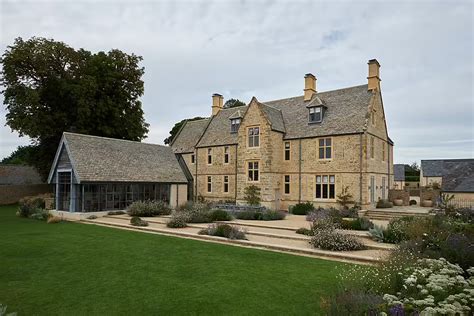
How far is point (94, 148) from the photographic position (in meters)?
27.0

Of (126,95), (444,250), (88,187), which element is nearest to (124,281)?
(444,250)

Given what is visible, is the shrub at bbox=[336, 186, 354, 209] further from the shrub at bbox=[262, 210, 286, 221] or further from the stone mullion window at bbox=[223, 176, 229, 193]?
the stone mullion window at bbox=[223, 176, 229, 193]

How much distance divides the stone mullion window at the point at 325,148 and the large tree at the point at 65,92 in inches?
882

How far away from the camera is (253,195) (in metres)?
28.0

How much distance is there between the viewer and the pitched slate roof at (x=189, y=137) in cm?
3718

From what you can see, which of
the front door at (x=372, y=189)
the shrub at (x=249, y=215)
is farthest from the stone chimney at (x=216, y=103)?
the front door at (x=372, y=189)

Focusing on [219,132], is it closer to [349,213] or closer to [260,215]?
[260,215]

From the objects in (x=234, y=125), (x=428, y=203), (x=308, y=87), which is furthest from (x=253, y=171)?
(x=428, y=203)

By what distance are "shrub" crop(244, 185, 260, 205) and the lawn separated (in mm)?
13784

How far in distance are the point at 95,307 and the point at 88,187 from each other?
63.7ft

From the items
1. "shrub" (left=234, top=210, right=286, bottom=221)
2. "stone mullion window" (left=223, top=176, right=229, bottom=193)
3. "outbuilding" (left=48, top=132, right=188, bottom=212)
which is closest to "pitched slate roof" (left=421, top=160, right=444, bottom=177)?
"stone mullion window" (left=223, top=176, right=229, bottom=193)

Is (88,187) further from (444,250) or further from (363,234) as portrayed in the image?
(444,250)

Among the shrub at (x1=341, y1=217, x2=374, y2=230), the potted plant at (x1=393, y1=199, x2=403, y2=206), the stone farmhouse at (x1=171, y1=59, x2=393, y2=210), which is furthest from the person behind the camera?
the potted plant at (x1=393, y1=199, x2=403, y2=206)

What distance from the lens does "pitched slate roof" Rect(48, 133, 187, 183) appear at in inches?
977
